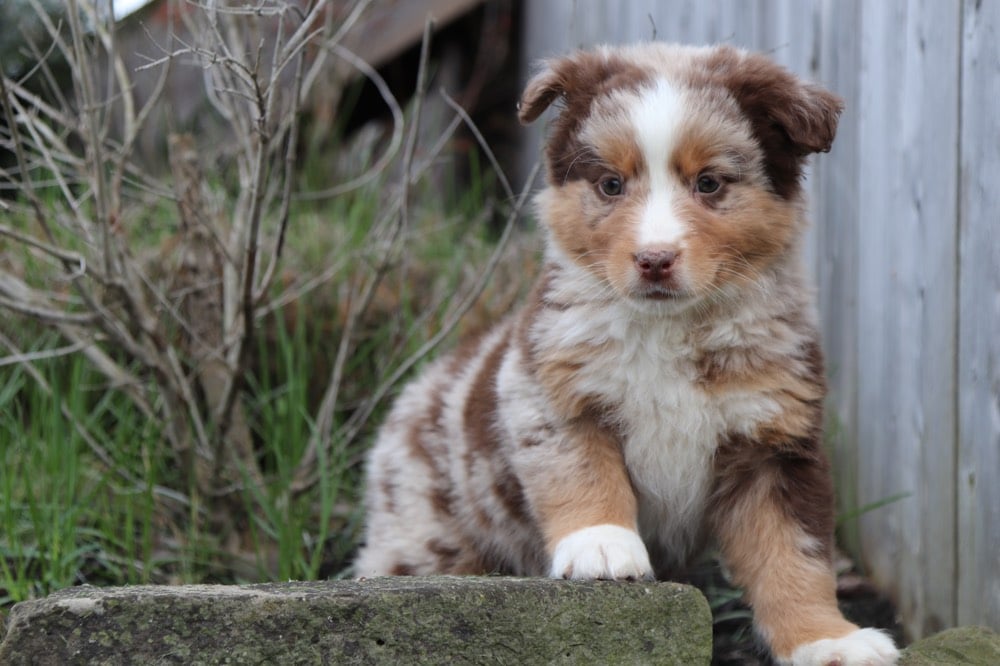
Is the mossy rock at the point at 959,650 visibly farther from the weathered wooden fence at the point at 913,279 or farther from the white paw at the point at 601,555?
the white paw at the point at 601,555

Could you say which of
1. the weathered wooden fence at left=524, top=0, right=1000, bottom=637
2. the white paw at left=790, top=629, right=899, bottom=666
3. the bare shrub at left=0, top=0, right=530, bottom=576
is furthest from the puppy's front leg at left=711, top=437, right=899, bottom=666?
the bare shrub at left=0, top=0, right=530, bottom=576

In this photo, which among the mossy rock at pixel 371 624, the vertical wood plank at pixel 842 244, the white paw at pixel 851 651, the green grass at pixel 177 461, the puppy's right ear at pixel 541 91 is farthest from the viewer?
the vertical wood plank at pixel 842 244

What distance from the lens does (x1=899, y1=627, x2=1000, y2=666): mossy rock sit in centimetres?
299

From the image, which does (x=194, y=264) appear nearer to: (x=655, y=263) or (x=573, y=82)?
(x=573, y=82)

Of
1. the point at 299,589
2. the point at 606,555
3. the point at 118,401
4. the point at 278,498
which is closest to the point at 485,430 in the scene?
the point at 606,555

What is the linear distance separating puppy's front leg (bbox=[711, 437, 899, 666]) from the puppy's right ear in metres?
1.10

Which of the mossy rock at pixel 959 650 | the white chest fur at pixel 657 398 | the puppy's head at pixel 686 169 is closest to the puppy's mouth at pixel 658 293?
the puppy's head at pixel 686 169

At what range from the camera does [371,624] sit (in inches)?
104

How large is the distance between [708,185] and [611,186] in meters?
0.26

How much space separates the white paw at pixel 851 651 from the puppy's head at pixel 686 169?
93 centimetres

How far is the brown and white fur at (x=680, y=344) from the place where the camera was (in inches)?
122

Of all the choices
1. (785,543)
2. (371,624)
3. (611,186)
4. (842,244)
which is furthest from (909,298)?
(371,624)

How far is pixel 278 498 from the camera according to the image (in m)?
4.59

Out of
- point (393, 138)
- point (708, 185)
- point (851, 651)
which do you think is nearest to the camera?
point (851, 651)
